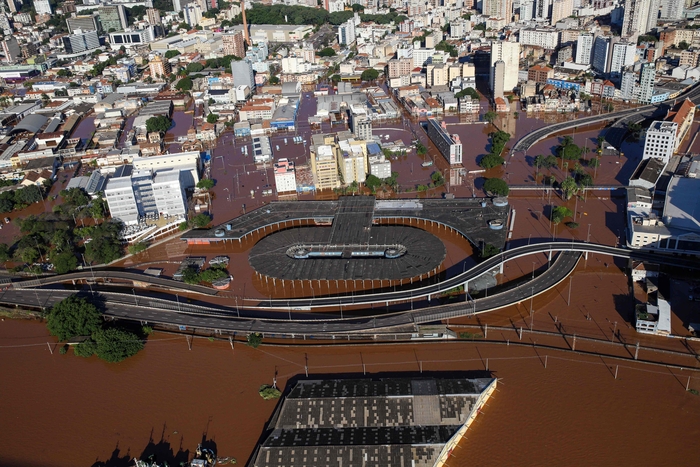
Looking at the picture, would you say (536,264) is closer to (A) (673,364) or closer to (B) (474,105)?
(A) (673,364)

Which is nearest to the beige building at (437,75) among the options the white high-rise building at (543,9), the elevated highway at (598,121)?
the elevated highway at (598,121)

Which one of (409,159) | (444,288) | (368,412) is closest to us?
(368,412)

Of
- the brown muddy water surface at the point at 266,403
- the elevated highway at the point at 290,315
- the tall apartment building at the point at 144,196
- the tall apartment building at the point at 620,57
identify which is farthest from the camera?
the tall apartment building at the point at 620,57

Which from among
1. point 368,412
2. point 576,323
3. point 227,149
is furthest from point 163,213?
point 576,323

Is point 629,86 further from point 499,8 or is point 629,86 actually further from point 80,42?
point 80,42

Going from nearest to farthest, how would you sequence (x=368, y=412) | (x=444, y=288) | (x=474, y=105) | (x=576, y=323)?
(x=368, y=412)
(x=576, y=323)
(x=444, y=288)
(x=474, y=105)

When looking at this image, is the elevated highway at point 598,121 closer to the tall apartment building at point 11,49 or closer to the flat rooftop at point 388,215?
the flat rooftop at point 388,215
